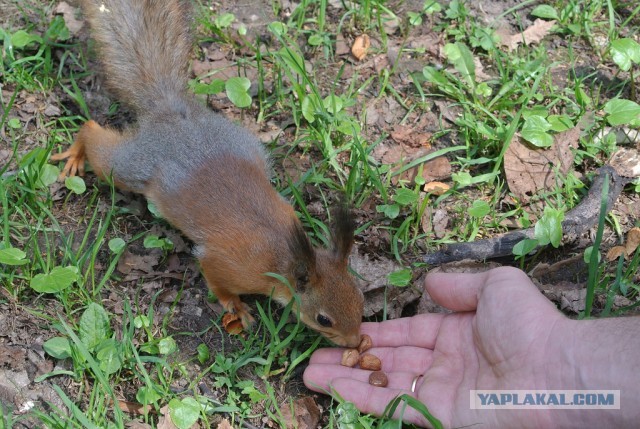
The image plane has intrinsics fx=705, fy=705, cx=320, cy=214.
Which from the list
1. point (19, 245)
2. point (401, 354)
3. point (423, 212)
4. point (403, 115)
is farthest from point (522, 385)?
point (19, 245)

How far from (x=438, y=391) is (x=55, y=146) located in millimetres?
2283

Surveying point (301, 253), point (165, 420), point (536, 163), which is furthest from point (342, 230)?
point (536, 163)

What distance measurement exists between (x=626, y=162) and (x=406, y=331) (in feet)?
4.94

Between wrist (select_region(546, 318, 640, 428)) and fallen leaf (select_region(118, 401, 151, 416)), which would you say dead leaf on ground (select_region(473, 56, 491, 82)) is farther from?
fallen leaf (select_region(118, 401, 151, 416))

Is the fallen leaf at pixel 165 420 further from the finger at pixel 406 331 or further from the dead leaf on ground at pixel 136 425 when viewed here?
the finger at pixel 406 331

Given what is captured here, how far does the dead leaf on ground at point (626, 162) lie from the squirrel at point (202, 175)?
5.08 feet

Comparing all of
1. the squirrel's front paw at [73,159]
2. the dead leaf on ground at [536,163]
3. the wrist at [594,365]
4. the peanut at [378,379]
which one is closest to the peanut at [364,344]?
the peanut at [378,379]

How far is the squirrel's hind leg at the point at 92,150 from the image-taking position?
3342mm

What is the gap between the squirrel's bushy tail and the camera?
11.1ft

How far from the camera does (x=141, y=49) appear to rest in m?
3.41

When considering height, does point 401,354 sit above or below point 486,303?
below

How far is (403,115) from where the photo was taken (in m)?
3.73

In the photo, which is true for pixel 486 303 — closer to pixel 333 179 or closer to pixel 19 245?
pixel 333 179

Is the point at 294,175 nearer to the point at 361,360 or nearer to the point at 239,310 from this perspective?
the point at 239,310
